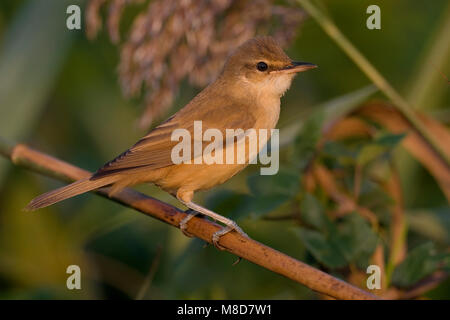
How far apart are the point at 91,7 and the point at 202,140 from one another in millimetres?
695

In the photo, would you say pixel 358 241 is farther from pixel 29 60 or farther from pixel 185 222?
pixel 29 60

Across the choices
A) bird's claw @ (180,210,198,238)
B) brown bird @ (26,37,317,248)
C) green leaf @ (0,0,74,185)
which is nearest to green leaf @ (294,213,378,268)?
brown bird @ (26,37,317,248)

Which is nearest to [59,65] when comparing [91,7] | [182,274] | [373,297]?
[91,7]

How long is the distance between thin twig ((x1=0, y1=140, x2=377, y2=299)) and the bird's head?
71 centimetres

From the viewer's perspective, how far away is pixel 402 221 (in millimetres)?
2342

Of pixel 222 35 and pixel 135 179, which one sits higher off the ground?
pixel 222 35

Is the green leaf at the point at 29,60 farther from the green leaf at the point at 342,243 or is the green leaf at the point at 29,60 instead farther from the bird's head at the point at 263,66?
the green leaf at the point at 342,243

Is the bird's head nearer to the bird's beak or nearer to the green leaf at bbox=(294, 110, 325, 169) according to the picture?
the bird's beak

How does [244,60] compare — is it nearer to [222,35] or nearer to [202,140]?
[222,35]

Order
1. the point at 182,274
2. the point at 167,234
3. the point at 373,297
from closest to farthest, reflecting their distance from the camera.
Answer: the point at 373,297
the point at 182,274
the point at 167,234

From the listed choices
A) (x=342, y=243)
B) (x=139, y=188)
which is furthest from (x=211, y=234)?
(x=139, y=188)

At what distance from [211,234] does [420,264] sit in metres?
0.67

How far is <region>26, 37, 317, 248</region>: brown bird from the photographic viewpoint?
216 cm

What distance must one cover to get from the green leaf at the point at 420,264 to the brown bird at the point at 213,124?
1.76ft
